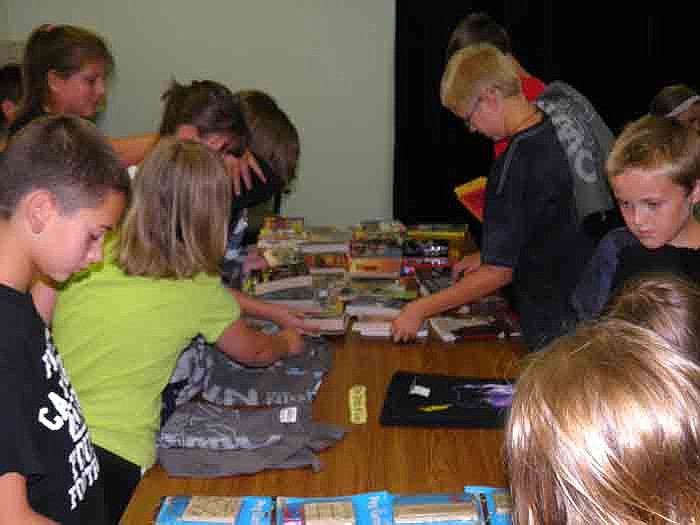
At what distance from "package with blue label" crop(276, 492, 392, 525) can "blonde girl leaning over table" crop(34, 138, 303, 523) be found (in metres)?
0.39

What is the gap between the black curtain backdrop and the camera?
15.2 ft

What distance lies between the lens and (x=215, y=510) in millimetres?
1614

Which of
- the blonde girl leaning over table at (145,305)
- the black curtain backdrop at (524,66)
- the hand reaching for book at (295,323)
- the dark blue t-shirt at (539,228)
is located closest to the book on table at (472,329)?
the dark blue t-shirt at (539,228)

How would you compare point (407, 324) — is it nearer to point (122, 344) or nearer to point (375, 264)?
point (375, 264)

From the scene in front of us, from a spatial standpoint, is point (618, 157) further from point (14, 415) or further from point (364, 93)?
point (364, 93)

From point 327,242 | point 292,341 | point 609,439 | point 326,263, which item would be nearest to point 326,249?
point 327,242

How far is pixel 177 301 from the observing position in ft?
6.26

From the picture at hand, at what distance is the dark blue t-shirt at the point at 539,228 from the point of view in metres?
2.33

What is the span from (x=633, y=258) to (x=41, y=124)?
147 cm

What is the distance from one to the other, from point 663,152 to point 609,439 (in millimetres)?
1322

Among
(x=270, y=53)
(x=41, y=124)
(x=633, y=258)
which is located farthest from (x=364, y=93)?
(x=41, y=124)

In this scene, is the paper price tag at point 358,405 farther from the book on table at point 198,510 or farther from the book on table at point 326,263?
the book on table at point 326,263

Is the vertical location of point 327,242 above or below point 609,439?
below

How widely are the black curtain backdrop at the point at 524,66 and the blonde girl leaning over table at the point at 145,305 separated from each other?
3.29 m
